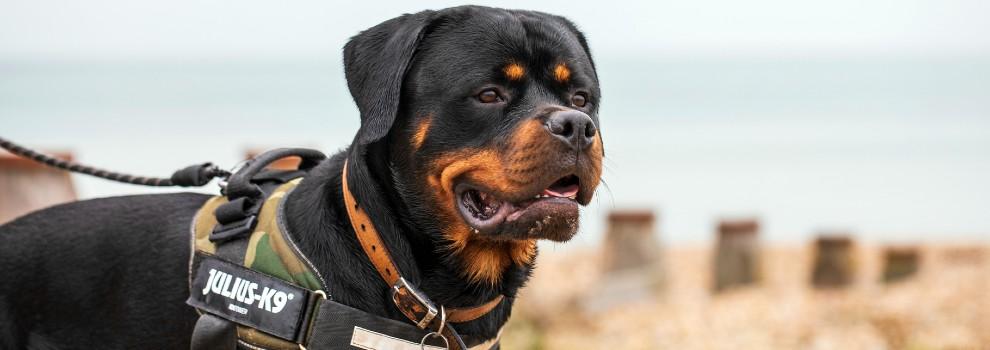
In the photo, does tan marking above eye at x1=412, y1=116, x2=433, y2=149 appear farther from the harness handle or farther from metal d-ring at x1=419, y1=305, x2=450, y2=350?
the harness handle

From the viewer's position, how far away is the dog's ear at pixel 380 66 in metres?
2.69

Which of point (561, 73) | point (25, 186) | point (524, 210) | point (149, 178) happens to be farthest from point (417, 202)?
point (25, 186)

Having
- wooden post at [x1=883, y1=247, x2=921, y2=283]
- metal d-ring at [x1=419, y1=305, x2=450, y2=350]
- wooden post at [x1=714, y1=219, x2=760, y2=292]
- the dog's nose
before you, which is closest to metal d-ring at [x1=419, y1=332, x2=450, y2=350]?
metal d-ring at [x1=419, y1=305, x2=450, y2=350]

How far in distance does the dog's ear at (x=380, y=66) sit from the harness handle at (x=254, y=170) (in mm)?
410

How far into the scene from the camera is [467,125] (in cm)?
271

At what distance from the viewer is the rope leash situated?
10.7 ft

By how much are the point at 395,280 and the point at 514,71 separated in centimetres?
63

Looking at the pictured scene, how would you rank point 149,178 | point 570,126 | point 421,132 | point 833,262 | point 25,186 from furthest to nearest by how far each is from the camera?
point 833,262 < point 25,186 < point 149,178 < point 421,132 < point 570,126

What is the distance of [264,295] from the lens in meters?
2.75

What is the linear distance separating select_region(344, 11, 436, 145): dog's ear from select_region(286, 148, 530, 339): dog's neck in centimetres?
15

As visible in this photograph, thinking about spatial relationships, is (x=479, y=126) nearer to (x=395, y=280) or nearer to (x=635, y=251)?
(x=395, y=280)

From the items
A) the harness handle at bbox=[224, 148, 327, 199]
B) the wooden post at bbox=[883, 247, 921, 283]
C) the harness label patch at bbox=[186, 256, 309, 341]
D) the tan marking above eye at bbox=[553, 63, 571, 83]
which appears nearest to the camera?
the harness label patch at bbox=[186, 256, 309, 341]

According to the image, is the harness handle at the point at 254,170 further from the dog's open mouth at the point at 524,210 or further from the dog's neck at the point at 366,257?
the dog's open mouth at the point at 524,210

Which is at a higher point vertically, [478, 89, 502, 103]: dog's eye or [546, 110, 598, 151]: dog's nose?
[478, 89, 502, 103]: dog's eye
